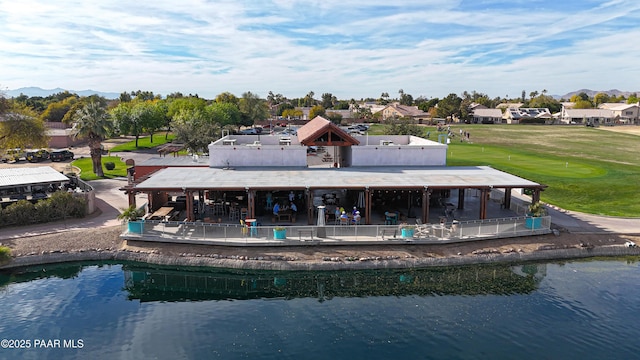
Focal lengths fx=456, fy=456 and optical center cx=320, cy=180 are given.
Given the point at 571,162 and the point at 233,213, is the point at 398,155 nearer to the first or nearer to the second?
the point at 233,213

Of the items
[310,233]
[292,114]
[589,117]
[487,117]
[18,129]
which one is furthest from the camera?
[292,114]

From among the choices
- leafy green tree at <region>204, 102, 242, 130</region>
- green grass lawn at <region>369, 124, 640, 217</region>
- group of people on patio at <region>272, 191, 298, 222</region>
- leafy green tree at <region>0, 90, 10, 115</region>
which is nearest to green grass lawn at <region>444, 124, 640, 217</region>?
green grass lawn at <region>369, 124, 640, 217</region>

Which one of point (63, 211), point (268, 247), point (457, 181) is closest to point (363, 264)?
point (268, 247)

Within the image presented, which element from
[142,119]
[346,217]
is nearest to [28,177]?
[346,217]

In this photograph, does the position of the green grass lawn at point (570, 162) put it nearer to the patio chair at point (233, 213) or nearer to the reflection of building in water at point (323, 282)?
the reflection of building in water at point (323, 282)

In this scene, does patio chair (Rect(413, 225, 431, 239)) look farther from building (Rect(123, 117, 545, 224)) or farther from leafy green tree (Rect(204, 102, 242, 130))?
leafy green tree (Rect(204, 102, 242, 130))
